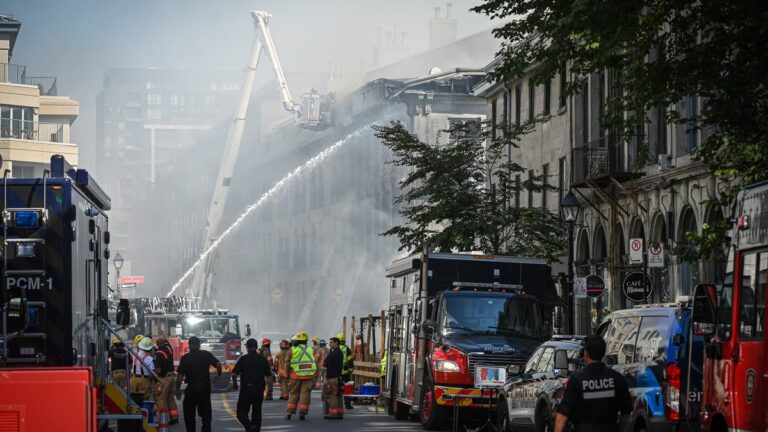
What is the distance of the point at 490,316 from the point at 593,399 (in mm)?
14921

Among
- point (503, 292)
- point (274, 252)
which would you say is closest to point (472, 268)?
point (503, 292)

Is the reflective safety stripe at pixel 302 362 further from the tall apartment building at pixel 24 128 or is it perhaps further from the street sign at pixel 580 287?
the tall apartment building at pixel 24 128

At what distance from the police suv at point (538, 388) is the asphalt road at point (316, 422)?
15.2ft

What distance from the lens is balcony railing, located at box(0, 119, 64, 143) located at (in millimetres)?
76625

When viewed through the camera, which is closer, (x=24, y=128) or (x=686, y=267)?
(x=686, y=267)

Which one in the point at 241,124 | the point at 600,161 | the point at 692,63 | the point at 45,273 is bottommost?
the point at 45,273

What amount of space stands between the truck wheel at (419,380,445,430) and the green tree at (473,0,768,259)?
590 centimetres

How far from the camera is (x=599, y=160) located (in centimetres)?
4216

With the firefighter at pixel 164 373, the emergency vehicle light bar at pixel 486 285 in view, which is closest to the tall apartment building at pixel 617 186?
the emergency vehicle light bar at pixel 486 285

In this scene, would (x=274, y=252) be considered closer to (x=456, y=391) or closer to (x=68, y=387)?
(x=456, y=391)

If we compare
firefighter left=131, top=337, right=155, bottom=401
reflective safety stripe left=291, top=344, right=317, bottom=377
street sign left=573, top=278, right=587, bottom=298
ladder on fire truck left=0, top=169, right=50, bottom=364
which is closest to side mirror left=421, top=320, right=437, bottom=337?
reflective safety stripe left=291, top=344, right=317, bottom=377

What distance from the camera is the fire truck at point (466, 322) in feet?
83.7

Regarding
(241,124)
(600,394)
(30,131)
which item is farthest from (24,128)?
(600,394)

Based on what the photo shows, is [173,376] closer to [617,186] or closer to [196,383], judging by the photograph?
[196,383]
